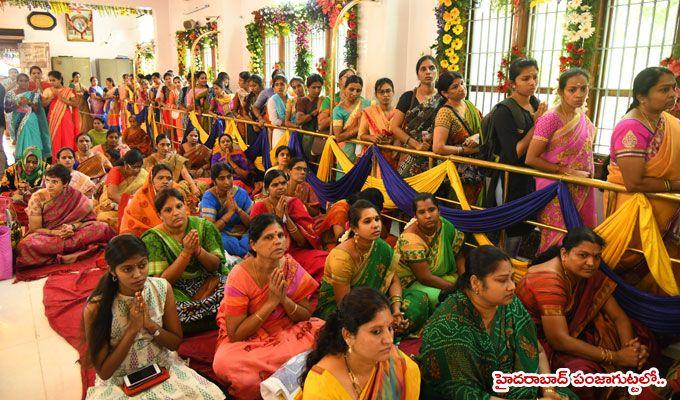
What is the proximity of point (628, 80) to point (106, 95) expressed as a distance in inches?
430

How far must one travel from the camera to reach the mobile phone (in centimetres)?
237

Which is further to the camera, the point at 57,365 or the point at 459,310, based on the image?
the point at 57,365

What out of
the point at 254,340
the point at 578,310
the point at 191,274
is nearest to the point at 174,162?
the point at 191,274

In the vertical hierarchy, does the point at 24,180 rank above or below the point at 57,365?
above

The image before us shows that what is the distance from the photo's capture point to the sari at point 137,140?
8750 millimetres

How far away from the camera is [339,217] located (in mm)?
4148

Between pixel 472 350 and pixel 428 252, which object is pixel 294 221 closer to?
pixel 428 252

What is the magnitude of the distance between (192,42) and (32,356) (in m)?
11.3

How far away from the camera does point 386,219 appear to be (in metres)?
4.55

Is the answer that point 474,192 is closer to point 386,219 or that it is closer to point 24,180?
point 386,219

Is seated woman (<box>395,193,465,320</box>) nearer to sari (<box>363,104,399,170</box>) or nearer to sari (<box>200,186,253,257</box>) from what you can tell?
sari (<box>363,104,399,170</box>)

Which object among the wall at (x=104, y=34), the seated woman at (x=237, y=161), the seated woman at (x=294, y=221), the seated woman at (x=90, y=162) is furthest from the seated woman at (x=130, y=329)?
the wall at (x=104, y=34)

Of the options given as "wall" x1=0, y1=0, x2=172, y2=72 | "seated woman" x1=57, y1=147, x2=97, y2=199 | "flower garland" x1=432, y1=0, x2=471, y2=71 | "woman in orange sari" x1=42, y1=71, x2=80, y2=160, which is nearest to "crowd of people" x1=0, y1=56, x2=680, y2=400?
"seated woman" x1=57, y1=147, x2=97, y2=199

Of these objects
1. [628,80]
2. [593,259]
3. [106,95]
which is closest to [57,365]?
[593,259]
